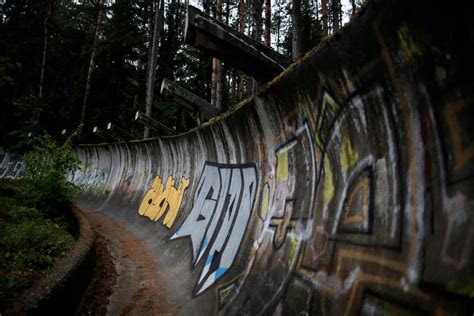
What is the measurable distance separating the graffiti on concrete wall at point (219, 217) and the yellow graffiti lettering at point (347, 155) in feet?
5.58

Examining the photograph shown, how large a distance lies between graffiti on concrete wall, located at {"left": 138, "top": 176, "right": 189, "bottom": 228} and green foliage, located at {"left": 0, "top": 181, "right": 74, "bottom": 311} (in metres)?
1.94

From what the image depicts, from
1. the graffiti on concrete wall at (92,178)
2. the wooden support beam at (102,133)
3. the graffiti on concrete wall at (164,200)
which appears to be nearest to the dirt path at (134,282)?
the graffiti on concrete wall at (164,200)

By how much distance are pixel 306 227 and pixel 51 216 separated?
23.4 ft

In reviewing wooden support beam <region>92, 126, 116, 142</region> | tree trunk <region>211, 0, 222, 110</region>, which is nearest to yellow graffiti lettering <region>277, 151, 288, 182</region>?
wooden support beam <region>92, 126, 116, 142</region>

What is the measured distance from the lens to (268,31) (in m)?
15.6

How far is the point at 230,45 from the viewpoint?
11.1ft

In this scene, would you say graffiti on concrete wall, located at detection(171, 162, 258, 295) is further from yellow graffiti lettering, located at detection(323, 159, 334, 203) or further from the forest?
the forest

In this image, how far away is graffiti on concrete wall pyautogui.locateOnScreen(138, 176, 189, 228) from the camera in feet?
22.7

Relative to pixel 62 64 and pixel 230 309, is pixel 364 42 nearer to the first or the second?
pixel 230 309

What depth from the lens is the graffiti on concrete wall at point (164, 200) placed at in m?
6.92

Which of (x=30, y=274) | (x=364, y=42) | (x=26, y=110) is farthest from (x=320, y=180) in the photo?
(x=26, y=110)

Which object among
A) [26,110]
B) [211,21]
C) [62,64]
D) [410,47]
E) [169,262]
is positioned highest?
[62,64]

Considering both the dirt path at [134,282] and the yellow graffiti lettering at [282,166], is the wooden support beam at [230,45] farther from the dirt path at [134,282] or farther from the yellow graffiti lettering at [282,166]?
the dirt path at [134,282]

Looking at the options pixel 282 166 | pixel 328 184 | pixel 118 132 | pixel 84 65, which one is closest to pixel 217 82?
pixel 118 132
